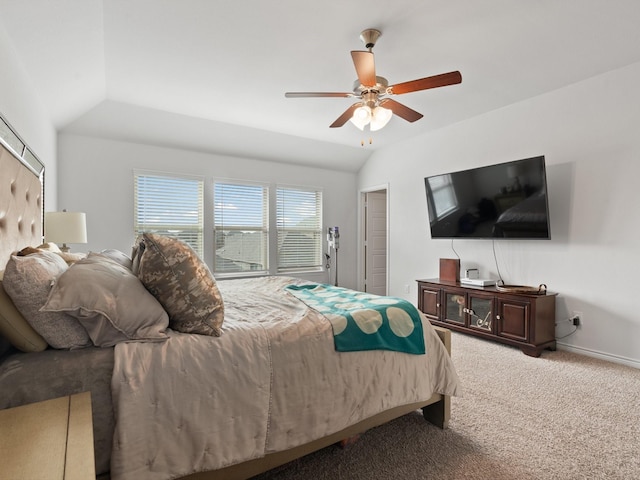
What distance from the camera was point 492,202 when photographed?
392 centimetres

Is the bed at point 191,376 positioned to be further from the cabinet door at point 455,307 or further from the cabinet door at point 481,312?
the cabinet door at point 455,307

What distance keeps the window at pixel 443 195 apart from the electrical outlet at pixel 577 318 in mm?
1711

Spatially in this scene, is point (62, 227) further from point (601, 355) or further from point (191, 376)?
point (601, 355)

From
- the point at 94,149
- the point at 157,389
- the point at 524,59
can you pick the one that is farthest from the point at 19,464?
the point at 94,149

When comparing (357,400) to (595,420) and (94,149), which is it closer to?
(595,420)

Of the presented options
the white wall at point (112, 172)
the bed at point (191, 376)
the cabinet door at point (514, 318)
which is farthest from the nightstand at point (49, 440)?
the white wall at point (112, 172)

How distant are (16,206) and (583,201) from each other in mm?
4689

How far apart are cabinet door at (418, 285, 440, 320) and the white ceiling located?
2.27 metres

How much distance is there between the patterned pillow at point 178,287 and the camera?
1.48 metres

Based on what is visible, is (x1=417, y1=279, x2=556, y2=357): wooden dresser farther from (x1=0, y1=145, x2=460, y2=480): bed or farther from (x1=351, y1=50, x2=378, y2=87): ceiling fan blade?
(x1=351, y1=50, x2=378, y2=87): ceiling fan blade

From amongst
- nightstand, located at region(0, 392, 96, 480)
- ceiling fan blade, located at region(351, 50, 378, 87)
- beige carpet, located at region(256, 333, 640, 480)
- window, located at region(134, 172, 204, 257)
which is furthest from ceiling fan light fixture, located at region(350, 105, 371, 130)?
window, located at region(134, 172, 204, 257)

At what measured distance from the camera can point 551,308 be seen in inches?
138

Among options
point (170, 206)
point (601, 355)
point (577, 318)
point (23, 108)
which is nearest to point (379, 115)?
point (23, 108)

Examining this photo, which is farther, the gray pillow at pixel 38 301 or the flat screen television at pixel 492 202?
the flat screen television at pixel 492 202
